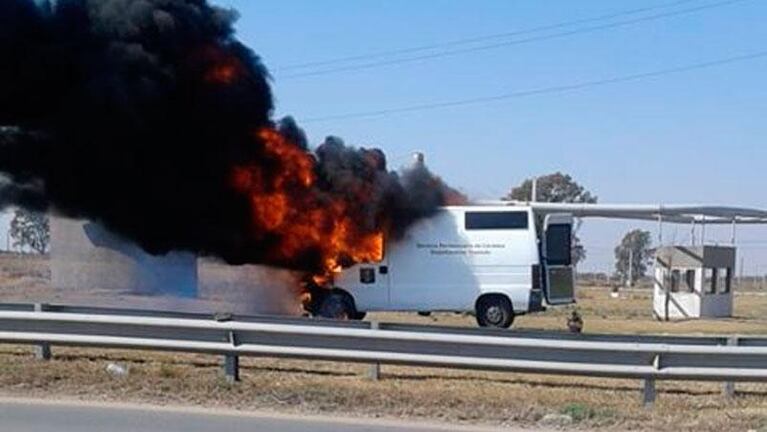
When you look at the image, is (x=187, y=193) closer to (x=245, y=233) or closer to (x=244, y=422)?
(x=245, y=233)

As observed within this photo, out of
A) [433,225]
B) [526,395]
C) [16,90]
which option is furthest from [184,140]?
[526,395]

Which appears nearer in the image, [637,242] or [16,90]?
[16,90]

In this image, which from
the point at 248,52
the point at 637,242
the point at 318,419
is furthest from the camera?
the point at 637,242

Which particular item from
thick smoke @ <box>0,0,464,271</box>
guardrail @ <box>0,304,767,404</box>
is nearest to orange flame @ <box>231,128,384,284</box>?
thick smoke @ <box>0,0,464,271</box>

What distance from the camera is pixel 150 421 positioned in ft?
29.6

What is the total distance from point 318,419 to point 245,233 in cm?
1529

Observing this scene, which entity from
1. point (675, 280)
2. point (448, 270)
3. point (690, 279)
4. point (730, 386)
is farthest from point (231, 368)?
point (675, 280)

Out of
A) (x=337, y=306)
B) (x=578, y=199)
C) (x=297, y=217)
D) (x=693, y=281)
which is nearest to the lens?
(x=297, y=217)

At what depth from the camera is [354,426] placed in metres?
9.08

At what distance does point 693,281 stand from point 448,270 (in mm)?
15839

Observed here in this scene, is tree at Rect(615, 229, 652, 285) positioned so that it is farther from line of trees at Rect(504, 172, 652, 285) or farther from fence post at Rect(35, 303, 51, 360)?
fence post at Rect(35, 303, 51, 360)

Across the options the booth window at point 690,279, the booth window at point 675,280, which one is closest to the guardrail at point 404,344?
the booth window at point 690,279

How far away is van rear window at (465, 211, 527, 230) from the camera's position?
80.9 feet

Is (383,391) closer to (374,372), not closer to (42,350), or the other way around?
(374,372)
